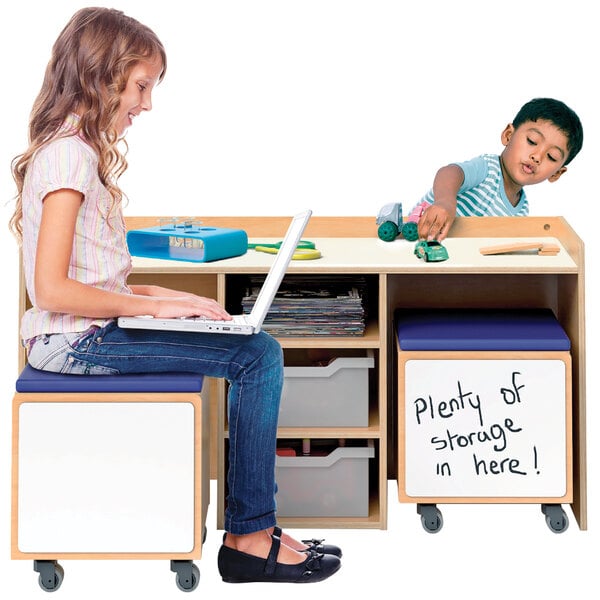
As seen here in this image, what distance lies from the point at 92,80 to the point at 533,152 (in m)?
1.82

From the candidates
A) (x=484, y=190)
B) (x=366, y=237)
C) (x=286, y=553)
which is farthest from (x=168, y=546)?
(x=484, y=190)

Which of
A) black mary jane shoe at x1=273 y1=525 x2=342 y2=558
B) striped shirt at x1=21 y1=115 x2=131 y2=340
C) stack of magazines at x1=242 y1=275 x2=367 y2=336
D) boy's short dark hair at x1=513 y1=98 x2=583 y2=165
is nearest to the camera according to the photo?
striped shirt at x1=21 y1=115 x2=131 y2=340

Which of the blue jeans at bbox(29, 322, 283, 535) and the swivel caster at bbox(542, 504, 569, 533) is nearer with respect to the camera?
the blue jeans at bbox(29, 322, 283, 535)

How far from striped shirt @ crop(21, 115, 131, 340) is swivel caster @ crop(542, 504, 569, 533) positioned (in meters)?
1.48

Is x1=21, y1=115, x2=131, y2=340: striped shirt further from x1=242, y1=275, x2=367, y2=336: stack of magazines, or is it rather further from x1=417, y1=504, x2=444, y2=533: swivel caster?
x1=417, y1=504, x2=444, y2=533: swivel caster

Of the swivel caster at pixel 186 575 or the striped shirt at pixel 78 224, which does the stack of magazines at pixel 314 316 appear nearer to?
the striped shirt at pixel 78 224

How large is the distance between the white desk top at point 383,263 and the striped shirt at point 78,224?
1.51ft

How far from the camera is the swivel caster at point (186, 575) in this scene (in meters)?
3.53

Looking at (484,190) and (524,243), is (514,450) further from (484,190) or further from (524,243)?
(484,190)

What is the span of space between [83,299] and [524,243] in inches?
58.1

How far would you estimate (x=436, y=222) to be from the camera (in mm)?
4289

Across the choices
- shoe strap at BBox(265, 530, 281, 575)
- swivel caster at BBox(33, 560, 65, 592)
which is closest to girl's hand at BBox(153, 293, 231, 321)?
shoe strap at BBox(265, 530, 281, 575)

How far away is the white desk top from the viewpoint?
3867mm

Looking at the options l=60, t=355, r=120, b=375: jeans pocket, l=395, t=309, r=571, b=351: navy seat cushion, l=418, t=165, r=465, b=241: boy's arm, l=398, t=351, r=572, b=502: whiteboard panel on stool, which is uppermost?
l=418, t=165, r=465, b=241: boy's arm
